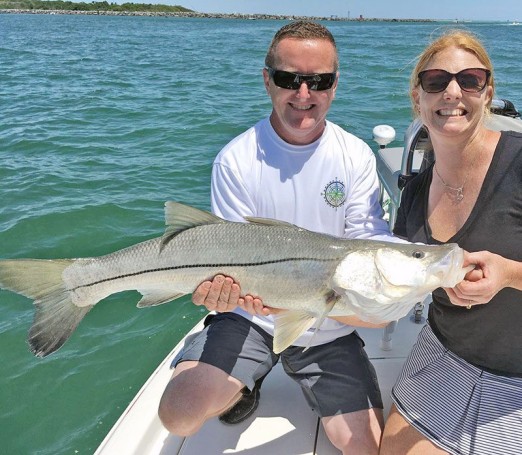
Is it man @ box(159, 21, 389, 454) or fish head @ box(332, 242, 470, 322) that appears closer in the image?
fish head @ box(332, 242, 470, 322)

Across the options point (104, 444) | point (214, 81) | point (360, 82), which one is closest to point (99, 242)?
point (104, 444)

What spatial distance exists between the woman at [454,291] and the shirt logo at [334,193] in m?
0.44

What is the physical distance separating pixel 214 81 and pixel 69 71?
18.3 feet

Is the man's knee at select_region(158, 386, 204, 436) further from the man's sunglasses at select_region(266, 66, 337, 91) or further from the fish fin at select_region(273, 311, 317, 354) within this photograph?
the man's sunglasses at select_region(266, 66, 337, 91)

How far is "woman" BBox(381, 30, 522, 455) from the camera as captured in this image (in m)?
2.39

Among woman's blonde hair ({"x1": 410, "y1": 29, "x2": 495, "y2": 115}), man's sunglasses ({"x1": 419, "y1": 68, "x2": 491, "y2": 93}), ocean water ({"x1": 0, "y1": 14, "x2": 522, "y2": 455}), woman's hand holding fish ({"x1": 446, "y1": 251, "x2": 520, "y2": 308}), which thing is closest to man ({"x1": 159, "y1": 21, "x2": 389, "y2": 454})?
woman's blonde hair ({"x1": 410, "y1": 29, "x2": 495, "y2": 115})

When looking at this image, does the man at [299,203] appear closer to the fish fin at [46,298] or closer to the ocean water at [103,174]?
the fish fin at [46,298]

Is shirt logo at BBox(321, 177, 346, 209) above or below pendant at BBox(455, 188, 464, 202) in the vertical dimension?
below

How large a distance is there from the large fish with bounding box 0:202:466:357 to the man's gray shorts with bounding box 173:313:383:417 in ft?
1.61

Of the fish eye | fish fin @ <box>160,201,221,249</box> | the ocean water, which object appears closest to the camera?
the fish eye

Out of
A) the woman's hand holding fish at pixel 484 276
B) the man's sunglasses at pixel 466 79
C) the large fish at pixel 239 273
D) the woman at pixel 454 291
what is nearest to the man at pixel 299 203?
the woman at pixel 454 291

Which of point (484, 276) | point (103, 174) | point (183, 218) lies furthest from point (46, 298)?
point (103, 174)

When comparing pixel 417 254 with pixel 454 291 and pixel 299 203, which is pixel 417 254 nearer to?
pixel 454 291

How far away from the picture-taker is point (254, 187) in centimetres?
306
